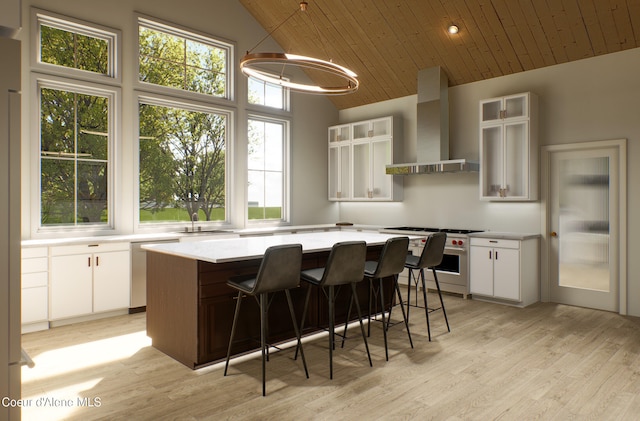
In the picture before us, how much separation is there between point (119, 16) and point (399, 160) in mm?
4606

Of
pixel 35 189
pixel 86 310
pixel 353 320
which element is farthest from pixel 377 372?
pixel 35 189

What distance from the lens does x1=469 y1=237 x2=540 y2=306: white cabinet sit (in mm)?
5508

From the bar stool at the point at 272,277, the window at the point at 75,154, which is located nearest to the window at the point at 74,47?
the window at the point at 75,154

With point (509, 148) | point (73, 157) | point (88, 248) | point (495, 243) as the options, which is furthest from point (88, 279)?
point (509, 148)

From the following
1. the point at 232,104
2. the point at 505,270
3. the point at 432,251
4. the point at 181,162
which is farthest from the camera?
the point at 232,104

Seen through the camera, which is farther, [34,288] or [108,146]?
[108,146]

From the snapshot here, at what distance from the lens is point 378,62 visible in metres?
6.93

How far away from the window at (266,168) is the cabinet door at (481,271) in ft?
10.9

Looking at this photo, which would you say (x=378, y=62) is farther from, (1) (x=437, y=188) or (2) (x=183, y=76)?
(2) (x=183, y=76)

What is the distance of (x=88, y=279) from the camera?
480 centimetres

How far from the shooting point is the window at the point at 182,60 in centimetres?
588

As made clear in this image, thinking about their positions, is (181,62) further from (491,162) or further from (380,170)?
(491,162)

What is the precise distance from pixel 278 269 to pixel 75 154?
359 centimetres

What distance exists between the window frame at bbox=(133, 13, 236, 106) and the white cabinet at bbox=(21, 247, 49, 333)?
2.42 meters
